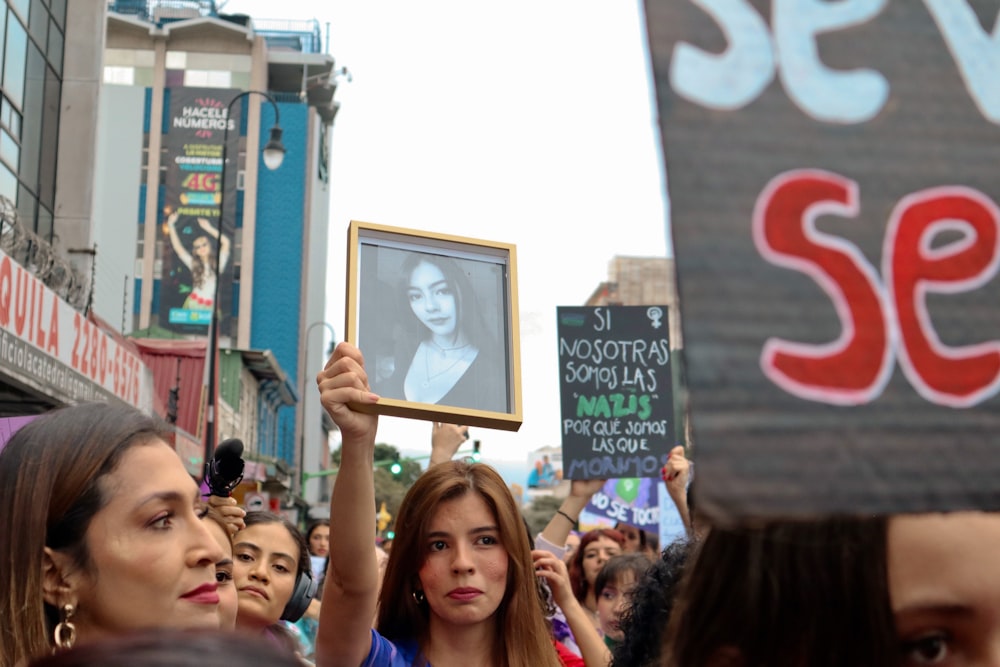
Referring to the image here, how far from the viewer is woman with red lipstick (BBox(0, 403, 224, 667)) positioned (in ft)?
8.40

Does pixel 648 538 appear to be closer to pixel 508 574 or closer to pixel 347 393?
pixel 508 574

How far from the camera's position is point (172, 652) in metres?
1.34

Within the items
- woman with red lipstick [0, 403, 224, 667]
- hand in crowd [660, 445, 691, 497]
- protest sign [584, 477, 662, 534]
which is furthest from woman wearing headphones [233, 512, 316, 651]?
protest sign [584, 477, 662, 534]

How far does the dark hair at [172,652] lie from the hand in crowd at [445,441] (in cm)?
330

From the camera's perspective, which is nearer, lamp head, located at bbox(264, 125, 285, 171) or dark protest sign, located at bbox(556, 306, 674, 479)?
dark protest sign, located at bbox(556, 306, 674, 479)

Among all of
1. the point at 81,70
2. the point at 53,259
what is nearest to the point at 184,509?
the point at 53,259

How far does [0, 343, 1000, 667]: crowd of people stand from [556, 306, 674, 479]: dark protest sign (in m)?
1.34

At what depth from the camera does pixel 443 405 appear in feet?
11.2

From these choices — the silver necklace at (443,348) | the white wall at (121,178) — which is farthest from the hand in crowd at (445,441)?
the white wall at (121,178)

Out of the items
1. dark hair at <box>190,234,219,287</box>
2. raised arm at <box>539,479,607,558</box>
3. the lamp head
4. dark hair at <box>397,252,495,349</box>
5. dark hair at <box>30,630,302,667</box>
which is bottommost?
dark hair at <box>30,630,302,667</box>

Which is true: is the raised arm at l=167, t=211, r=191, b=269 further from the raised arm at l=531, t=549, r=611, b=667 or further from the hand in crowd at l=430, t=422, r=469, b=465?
the raised arm at l=531, t=549, r=611, b=667

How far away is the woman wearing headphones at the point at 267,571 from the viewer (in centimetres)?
465

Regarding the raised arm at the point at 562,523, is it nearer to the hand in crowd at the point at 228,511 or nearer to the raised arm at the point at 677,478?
the raised arm at the point at 677,478

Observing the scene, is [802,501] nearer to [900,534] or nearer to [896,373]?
[896,373]
